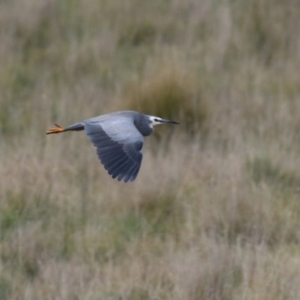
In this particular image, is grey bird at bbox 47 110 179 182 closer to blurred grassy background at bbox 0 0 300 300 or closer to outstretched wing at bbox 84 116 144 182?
outstretched wing at bbox 84 116 144 182

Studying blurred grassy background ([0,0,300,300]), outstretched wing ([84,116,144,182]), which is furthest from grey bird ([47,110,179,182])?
blurred grassy background ([0,0,300,300])

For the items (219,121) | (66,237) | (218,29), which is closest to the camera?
(66,237)

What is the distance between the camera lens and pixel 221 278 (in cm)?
415

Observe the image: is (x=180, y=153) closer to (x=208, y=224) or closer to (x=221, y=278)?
(x=208, y=224)

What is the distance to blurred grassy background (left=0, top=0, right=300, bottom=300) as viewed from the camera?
167 inches

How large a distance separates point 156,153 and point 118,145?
143 centimetres

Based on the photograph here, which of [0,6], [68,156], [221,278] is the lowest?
[221,278]

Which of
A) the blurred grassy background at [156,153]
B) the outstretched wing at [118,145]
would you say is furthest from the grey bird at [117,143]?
the blurred grassy background at [156,153]

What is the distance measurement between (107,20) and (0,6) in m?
0.86

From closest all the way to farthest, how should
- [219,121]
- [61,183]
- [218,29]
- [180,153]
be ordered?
[61,183] < [180,153] < [219,121] < [218,29]

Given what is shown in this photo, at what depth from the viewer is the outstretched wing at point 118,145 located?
4.29 m

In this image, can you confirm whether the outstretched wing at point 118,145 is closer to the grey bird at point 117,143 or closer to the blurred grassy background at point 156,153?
the grey bird at point 117,143

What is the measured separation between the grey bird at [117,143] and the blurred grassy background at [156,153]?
417 mm

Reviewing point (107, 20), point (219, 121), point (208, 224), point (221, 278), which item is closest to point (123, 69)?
point (107, 20)
